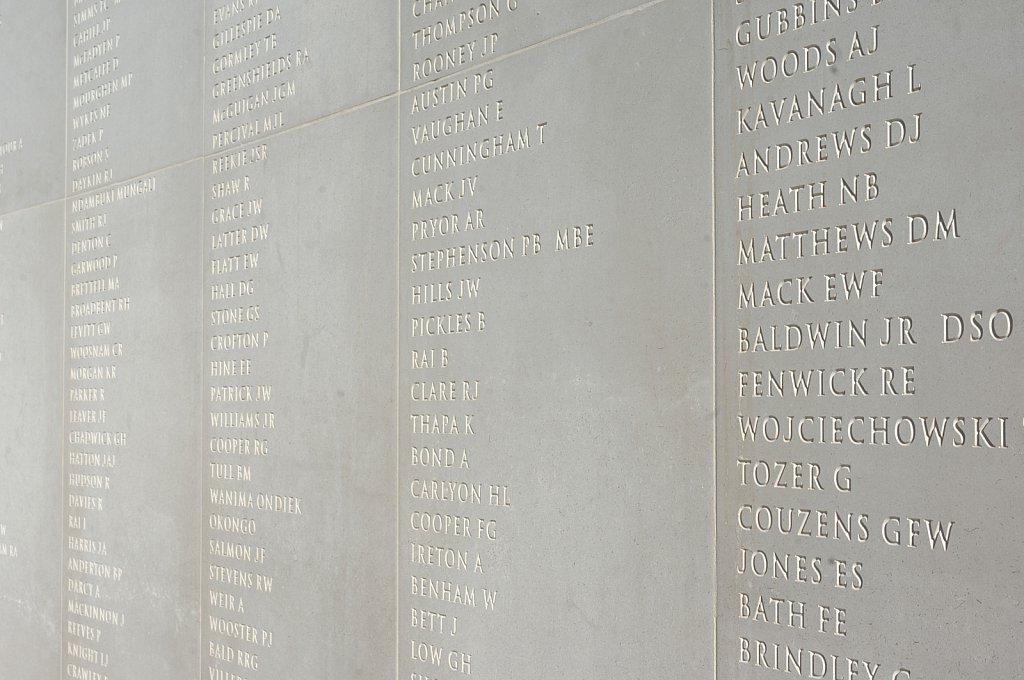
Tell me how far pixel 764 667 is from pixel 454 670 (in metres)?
0.89

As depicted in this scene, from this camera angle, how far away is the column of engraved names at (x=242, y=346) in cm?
319

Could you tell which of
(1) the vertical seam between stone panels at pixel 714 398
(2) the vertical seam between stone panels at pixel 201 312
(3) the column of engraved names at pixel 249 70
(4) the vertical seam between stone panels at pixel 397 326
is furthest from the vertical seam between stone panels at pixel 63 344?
(1) the vertical seam between stone panels at pixel 714 398

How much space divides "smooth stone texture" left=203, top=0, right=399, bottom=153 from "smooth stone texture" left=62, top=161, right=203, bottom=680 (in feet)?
0.97

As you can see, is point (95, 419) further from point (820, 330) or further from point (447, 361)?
point (820, 330)

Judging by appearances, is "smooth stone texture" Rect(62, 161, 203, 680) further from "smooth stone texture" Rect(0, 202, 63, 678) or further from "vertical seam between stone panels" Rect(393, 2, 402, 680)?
"vertical seam between stone panels" Rect(393, 2, 402, 680)

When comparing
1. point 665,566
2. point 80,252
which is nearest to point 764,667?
point 665,566

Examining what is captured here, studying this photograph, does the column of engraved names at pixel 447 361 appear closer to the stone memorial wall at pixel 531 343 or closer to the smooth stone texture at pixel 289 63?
the stone memorial wall at pixel 531 343

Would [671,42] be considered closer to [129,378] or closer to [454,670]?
[454,670]

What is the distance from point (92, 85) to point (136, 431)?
136 cm

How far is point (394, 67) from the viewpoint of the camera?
286cm

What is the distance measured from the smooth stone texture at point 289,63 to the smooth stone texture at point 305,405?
0.08 meters

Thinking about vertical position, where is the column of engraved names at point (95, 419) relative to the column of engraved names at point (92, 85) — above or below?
below

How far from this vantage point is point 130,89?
3.77 meters

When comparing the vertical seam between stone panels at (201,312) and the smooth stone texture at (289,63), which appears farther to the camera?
the vertical seam between stone panels at (201,312)
